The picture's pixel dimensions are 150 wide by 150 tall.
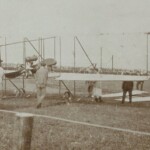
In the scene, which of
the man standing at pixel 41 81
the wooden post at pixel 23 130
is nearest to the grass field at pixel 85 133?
the wooden post at pixel 23 130

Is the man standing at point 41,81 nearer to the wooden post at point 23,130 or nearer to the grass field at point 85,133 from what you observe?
the grass field at point 85,133

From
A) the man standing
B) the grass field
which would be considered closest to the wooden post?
the grass field

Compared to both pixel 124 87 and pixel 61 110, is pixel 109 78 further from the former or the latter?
pixel 61 110

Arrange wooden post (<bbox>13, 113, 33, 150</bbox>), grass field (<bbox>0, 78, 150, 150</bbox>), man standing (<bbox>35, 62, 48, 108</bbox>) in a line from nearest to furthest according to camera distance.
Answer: wooden post (<bbox>13, 113, 33, 150</bbox>) < grass field (<bbox>0, 78, 150, 150</bbox>) < man standing (<bbox>35, 62, 48, 108</bbox>)

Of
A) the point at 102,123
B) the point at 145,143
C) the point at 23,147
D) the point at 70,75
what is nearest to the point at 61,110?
the point at 102,123

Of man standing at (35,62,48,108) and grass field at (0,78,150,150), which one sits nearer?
grass field at (0,78,150,150)

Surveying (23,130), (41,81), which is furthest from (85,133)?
(41,81)

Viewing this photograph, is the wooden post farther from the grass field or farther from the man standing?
the man standing

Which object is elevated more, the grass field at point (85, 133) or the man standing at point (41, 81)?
the man standing at point (41, 81)

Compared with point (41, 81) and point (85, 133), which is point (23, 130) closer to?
point (85, 133)
